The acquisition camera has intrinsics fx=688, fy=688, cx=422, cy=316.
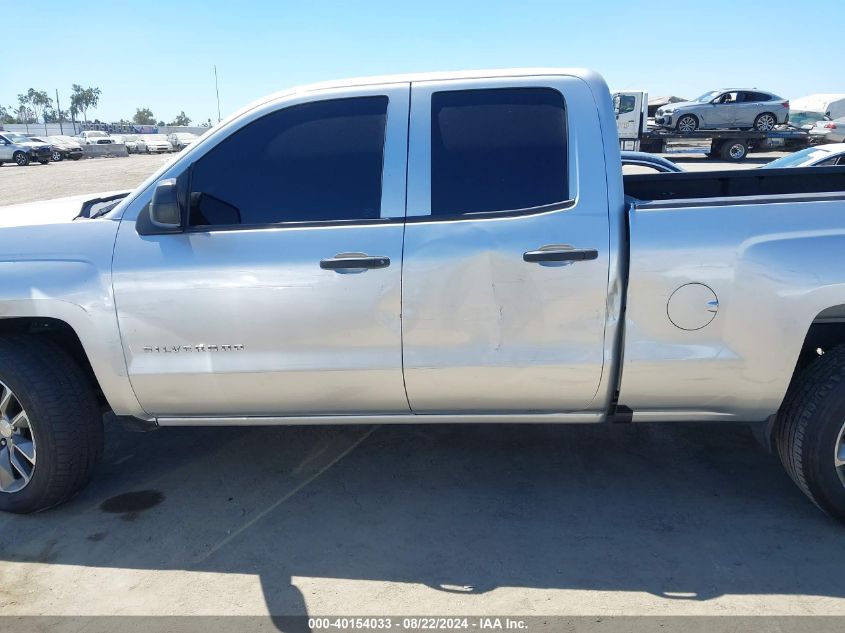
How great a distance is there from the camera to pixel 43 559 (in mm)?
3102

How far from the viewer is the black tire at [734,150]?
27.8m

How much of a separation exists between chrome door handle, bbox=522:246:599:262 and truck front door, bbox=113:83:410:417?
565mm

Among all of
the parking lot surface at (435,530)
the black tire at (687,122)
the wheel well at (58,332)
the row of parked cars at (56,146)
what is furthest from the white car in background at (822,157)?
the black tire at (687,122)

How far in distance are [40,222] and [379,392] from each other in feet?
6.05

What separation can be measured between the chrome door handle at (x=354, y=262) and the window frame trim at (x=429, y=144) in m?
0.23

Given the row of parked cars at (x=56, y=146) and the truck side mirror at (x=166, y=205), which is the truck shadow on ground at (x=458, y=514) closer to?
the truck side mirror at (x=166, y=205)

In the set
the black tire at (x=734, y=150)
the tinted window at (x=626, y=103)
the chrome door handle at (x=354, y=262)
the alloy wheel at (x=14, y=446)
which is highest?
the tinted window at (x=626, y=103)

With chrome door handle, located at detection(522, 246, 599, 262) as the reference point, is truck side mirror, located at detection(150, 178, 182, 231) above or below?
above

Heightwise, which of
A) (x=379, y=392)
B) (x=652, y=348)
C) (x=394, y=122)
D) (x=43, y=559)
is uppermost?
(x=394, y=122)

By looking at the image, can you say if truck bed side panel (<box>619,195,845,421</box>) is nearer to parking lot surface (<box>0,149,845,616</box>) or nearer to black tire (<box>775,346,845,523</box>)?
black tire (<box>775,346,845,523</box>)

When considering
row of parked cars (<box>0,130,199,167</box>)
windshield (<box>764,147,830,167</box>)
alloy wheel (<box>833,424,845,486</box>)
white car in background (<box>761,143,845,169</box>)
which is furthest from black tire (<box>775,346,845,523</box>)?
row of parked cars (<box>0,130,199,167</box>)

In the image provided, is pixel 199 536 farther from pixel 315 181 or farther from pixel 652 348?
pixel 652 348

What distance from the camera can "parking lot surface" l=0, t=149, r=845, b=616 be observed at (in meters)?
2.78

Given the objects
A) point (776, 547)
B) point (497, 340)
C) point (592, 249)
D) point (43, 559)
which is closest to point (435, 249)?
point (497, 340)
